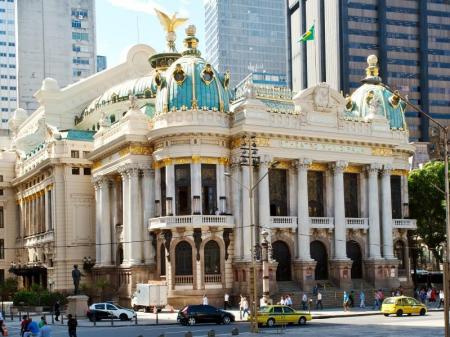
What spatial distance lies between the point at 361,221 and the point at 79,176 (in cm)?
3050

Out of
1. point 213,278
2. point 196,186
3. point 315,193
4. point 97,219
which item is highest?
point 196,186

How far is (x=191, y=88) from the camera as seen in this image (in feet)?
237

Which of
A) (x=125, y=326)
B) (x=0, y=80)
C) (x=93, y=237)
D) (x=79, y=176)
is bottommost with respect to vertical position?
(x=125, y=326)

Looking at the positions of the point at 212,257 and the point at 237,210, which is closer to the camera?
the point at 212,257

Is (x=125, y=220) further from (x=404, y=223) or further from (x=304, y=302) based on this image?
(x=404, y=223)

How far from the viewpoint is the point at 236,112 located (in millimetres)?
72688

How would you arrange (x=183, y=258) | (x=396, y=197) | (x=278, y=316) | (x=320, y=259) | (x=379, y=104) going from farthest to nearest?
(x=396, y=197)
(x=379, y=104)
(x=320, y=259)
(x=183, y=258)
(x=278, y=316)

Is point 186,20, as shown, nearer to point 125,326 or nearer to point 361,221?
point 361,221

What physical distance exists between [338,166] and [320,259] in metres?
9.02

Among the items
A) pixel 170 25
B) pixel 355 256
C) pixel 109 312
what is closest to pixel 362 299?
pixel 355 256

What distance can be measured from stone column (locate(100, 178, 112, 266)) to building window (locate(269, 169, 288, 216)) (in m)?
17.4

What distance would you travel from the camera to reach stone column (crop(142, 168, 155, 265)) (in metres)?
74.3

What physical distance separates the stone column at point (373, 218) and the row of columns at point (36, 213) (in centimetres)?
3425

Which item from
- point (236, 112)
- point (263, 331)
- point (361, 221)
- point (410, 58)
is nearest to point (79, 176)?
point (236, 112)
